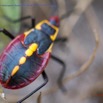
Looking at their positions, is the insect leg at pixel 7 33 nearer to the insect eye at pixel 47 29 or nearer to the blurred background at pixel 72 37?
the blurred background at pixel 72 37

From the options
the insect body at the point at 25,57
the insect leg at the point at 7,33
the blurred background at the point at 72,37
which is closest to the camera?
the insect body at the point at 25,57

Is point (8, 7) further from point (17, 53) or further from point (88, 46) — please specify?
point (88, 46)

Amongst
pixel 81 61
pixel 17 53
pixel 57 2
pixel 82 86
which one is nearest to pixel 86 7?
pixel 57 2

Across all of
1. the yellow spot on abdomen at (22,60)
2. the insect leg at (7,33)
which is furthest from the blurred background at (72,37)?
the yellow spot on abdomen at (22,60)

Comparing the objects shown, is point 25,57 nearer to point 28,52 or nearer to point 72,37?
point 28,52

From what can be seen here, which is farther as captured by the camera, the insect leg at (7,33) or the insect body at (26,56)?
the insect leg at (7,33)

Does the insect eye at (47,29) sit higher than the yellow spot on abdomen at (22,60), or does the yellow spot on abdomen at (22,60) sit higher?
the yellow spot on abdomen at (22,60)
